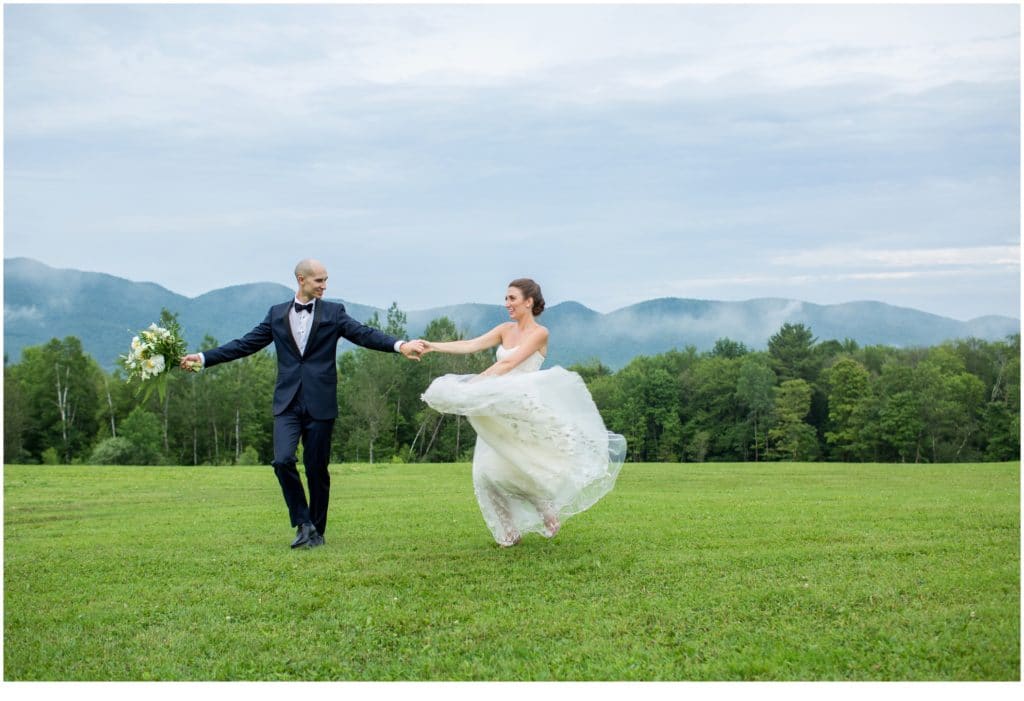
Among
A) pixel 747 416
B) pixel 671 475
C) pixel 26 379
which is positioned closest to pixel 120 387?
pixel 26 379

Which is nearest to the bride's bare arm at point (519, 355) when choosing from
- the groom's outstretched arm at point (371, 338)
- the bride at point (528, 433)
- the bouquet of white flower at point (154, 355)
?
the bride at point (528, 433)

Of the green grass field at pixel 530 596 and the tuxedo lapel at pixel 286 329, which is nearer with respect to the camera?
the green grass field at pixel 530 596

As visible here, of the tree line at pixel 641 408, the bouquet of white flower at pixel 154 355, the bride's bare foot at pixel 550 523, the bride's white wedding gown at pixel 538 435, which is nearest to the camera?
the bride's white wedding gown at pixel 538 435

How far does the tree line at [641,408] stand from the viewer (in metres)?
66.2

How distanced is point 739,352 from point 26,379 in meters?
54.4

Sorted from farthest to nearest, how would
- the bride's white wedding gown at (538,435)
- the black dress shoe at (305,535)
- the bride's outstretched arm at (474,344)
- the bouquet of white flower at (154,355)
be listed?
1. the bouquet of white flower at (154,355)
2. the black dress shoe at (305,535)
3. the bride's outstretched arm at (474,344)
4. the bride's white wedding gown at (538,435)

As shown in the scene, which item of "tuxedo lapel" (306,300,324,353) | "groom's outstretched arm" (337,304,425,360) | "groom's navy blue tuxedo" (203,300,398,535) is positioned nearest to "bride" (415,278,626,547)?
"groom's outstretched arm" (337,304,425,360)

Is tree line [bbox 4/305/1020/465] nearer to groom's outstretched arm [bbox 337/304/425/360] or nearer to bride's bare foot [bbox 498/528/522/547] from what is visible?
groom's outstretched arm [bbox 337/304/425/360]

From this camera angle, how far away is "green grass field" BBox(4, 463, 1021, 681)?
6848 millimetres

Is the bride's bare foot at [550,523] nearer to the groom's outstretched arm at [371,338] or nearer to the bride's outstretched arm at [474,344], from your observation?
the bride's outstretched arm at [474,344]

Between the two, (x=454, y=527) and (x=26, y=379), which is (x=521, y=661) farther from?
(x=26, y=379)

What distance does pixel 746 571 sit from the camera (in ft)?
31.7

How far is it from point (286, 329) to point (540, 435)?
3087mm

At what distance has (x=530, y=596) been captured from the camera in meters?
8.62
